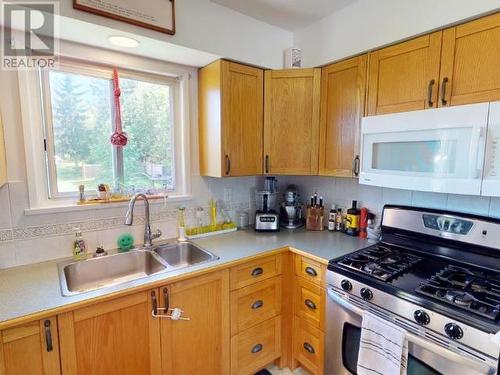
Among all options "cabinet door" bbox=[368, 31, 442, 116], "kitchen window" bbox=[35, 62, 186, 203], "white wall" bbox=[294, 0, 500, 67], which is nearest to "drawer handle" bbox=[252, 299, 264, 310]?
"kitchen window" bbox=[35, 62, 186, 203]

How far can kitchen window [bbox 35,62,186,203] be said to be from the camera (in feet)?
5.26

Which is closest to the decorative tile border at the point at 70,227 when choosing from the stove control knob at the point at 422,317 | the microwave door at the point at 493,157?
the stove control knob at the point at 422,317

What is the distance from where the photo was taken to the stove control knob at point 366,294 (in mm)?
1319

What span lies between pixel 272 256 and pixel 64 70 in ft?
5.49

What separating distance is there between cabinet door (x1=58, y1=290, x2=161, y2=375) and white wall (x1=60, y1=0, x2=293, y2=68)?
52.8 inches

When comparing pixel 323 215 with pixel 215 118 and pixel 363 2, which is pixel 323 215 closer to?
pixel 215 118

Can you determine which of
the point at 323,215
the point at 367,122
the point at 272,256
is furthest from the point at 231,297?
the point at 367,122

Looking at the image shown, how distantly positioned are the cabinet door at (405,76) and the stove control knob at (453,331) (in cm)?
103

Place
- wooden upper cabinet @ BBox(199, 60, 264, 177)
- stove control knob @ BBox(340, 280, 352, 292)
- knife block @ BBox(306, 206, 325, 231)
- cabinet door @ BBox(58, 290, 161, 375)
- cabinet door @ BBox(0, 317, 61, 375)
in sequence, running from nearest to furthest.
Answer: cabinet door @ BBox(0, 317, 61, 375)
cabinet door @ BBox(58, 290, 161, 375)
stove control knob @ BBox(340, 280, 352, 292)
wooden upper cabinet @ BBox(199, 60, 264, 177)
knife block @ BBox(306, 206, 325, 231)

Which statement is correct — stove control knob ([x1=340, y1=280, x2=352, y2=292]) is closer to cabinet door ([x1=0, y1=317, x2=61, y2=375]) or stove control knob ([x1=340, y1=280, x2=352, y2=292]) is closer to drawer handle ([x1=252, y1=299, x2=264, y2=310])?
drawer handle ([x1=252, y1=299, x2=264, y2=310])

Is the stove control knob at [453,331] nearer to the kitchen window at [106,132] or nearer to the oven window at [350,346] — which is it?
the oven window at [350,346]

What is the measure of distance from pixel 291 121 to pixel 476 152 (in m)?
1.13

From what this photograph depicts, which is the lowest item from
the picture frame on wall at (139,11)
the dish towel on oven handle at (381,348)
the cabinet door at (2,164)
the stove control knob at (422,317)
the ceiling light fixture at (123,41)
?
the dish towel on oven handle at (381,348)

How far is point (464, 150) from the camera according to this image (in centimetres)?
125
